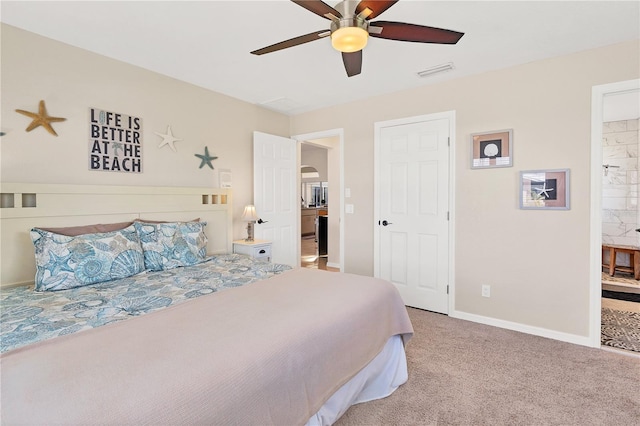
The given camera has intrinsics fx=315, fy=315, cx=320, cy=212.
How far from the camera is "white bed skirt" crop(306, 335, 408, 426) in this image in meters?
1.55

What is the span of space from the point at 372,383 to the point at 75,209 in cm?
259

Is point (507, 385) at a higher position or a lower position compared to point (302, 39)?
lower

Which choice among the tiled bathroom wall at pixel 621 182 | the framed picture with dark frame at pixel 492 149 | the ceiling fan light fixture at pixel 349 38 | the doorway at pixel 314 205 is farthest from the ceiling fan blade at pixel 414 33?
the tiled bathroom wall at pixel 621 182

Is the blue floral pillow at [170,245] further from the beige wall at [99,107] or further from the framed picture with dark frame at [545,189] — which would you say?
the framed picture with dark frame at [545,189]

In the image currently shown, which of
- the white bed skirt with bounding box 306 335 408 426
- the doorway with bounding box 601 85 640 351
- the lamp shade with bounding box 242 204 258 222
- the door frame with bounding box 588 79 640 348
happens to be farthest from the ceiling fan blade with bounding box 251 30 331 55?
the doorway with bounding box 601 85 640 351

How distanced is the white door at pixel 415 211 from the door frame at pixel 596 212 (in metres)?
1.17

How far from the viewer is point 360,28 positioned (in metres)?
1.73

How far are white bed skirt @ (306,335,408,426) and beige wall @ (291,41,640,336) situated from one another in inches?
61.3

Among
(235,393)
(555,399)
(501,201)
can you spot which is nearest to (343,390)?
(235,393)

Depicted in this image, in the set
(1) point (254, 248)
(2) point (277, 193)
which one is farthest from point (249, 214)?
(2) point (277, 193)

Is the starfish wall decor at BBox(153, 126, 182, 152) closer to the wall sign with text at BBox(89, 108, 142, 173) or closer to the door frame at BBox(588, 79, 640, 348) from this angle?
the wall sign with text at BBox(89, 108, 142, 173)

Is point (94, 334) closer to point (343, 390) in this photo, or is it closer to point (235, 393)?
point (235, 393)

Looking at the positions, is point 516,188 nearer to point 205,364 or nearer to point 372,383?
point 372,383

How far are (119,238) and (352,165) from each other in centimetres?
269
